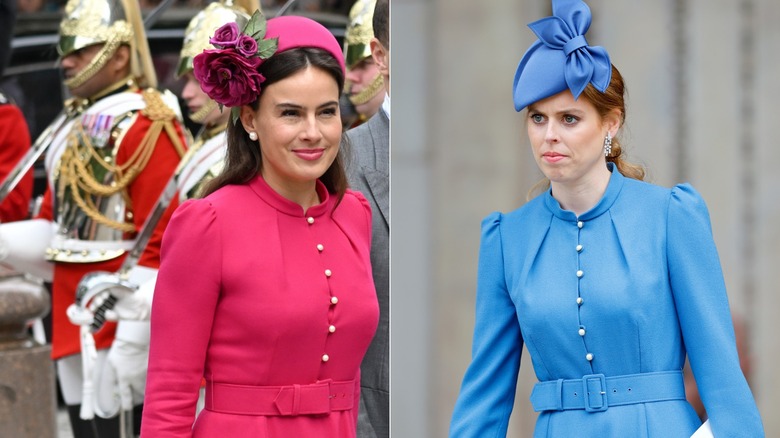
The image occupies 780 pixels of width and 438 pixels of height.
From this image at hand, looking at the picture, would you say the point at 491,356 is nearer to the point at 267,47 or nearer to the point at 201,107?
the point at 267,47

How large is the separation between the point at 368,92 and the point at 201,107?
1.29m

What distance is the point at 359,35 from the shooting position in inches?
184

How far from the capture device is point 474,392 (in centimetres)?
364

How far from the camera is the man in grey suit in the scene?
3.71 meters

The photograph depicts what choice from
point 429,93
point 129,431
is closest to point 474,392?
point 129,431

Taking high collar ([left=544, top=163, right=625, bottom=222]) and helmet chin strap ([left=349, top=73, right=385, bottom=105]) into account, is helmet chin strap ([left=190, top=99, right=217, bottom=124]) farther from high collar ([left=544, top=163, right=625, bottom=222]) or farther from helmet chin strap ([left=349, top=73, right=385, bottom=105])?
high collar ([left=544, top=163, right=625, bottom=222])

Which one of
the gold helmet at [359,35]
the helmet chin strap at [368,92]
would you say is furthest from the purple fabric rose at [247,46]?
the gold helmet at [359,35]

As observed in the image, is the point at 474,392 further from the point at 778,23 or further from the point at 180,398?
the point at 778,23

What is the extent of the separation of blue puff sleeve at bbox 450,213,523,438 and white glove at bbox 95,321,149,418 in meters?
1.91

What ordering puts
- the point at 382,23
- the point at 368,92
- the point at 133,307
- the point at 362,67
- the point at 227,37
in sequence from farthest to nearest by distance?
the point at 133,307 < the point at 362,67 < the point at 368,92 < the point at 382,23 < the point at 227,37

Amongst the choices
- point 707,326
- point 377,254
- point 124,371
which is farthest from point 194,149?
point 707,326

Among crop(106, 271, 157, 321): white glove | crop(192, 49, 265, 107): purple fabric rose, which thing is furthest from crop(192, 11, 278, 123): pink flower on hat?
crop(106, 271, 157, 321): white glove

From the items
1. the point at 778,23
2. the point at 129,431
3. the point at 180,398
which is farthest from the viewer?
the point at 778,23

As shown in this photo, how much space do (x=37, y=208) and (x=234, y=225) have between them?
2.97m
